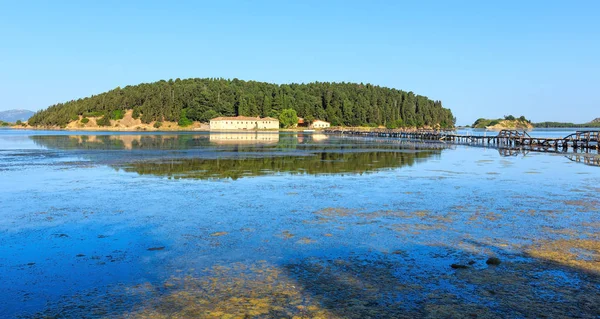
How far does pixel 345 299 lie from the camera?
7.31m

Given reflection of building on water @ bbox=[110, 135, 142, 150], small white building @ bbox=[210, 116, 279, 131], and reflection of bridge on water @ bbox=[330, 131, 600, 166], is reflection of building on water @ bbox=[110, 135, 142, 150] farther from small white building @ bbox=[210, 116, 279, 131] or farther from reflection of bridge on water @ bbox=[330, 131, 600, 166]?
small white building @ bbox=[210, 116, 279, 131]

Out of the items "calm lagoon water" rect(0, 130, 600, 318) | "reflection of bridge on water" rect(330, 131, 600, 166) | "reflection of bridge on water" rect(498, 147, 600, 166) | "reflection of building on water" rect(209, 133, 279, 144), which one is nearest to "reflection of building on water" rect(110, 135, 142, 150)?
"reflection of building on water" rect(209, 133, 279, 144)

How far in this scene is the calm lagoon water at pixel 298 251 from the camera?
7.17 meters

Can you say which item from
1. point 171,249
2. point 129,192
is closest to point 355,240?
point 171,249

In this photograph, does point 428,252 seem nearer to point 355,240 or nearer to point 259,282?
point 355,240

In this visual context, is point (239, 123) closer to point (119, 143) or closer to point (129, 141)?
point (129, 141)

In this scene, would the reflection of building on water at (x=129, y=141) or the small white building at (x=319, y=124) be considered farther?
the small white building at (x=319, y=124)

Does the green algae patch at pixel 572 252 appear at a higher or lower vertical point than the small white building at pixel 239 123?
lower

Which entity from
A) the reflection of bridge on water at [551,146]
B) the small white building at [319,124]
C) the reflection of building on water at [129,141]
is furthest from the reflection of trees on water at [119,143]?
the small white building at [319,124]

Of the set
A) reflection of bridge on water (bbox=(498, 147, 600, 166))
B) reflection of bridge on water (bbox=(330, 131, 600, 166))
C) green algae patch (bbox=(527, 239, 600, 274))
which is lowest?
green algae patch (bbox=(527, 239, 600, 274))

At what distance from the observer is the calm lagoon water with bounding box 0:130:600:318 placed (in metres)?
7.17

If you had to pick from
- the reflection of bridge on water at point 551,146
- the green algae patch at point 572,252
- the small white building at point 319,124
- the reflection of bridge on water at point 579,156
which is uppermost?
the small white building at point 319,124

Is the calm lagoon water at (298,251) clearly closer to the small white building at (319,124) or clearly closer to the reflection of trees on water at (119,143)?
the reflection of trees on water at (119,143)

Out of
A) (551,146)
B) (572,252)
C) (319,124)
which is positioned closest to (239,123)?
(319,124)
